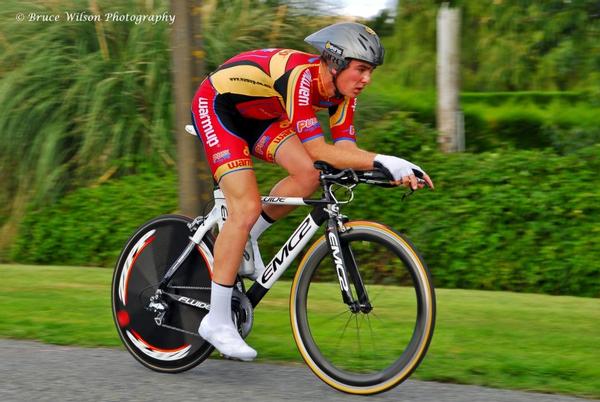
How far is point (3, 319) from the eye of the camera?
6781 millimetres

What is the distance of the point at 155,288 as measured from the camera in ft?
18.5

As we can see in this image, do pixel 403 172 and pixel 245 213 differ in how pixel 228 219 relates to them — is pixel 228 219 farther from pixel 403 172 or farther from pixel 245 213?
pixel 403 172

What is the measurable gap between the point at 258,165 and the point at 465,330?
5.12 metres

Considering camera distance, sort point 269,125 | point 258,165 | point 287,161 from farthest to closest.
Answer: point 258,165, point 269,125, point 287,161

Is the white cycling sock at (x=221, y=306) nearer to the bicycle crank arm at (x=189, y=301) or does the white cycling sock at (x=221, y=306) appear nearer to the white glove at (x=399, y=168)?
the bicycle crank arm at (x=189, y=301)

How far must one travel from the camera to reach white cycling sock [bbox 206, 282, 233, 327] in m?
5.21

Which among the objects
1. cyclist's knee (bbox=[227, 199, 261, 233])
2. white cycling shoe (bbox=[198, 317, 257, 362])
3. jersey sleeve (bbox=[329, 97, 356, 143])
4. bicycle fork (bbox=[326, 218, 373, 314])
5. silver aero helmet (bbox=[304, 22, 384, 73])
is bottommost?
white cycling shoe (bbox=[198, 317, 257, 362])

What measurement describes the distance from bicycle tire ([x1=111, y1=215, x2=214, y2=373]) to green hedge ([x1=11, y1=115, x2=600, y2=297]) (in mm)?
4655

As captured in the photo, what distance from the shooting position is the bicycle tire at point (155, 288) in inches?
215

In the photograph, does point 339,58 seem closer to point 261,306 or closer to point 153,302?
point 153,302

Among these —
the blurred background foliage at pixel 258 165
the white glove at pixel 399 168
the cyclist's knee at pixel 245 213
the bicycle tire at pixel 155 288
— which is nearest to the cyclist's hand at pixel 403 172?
the white glove at pixel 399 168
